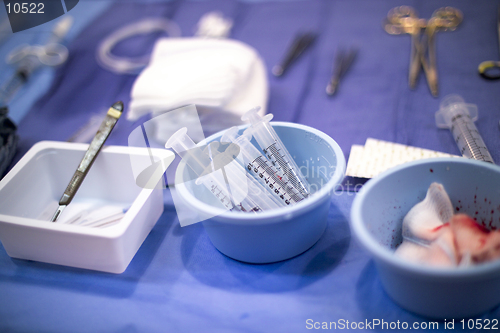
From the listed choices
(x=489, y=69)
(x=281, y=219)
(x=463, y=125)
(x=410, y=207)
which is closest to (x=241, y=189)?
(x=281, y=219)

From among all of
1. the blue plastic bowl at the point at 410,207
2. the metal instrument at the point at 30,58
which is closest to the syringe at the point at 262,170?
the blue plastic bowl at the point at 410,207

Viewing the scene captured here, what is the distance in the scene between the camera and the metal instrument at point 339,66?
38.7 inches

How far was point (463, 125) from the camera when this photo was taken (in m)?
0.74

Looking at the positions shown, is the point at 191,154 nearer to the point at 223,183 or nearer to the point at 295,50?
the point at 223,183

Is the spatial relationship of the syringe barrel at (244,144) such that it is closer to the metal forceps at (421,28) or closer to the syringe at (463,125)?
the syringe at (463,125)

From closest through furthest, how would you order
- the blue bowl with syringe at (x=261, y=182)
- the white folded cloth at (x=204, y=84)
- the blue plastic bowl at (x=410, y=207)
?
the blue plastic bowl at (x=410, y=207) < the blue bowl with syringe at (x=261, y=182) < the white folded cloth at (x=204, y=84)

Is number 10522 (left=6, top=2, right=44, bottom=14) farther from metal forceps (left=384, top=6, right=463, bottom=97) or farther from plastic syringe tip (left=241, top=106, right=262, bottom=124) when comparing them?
metal forceps (left=384, top=6, right=463, bottom=97)

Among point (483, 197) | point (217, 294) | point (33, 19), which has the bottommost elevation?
point (217, 294)

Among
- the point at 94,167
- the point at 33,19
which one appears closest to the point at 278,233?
the point at 94,167

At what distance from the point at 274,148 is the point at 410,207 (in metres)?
0.23

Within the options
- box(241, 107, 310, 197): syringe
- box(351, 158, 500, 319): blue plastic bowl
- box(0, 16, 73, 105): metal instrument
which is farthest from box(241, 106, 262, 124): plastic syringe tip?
box(0, 16, 73, 105): metal instrument

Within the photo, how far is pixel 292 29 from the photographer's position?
123 cm

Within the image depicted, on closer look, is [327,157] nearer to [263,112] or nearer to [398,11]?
[263,112]

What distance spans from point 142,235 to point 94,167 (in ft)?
0.62
